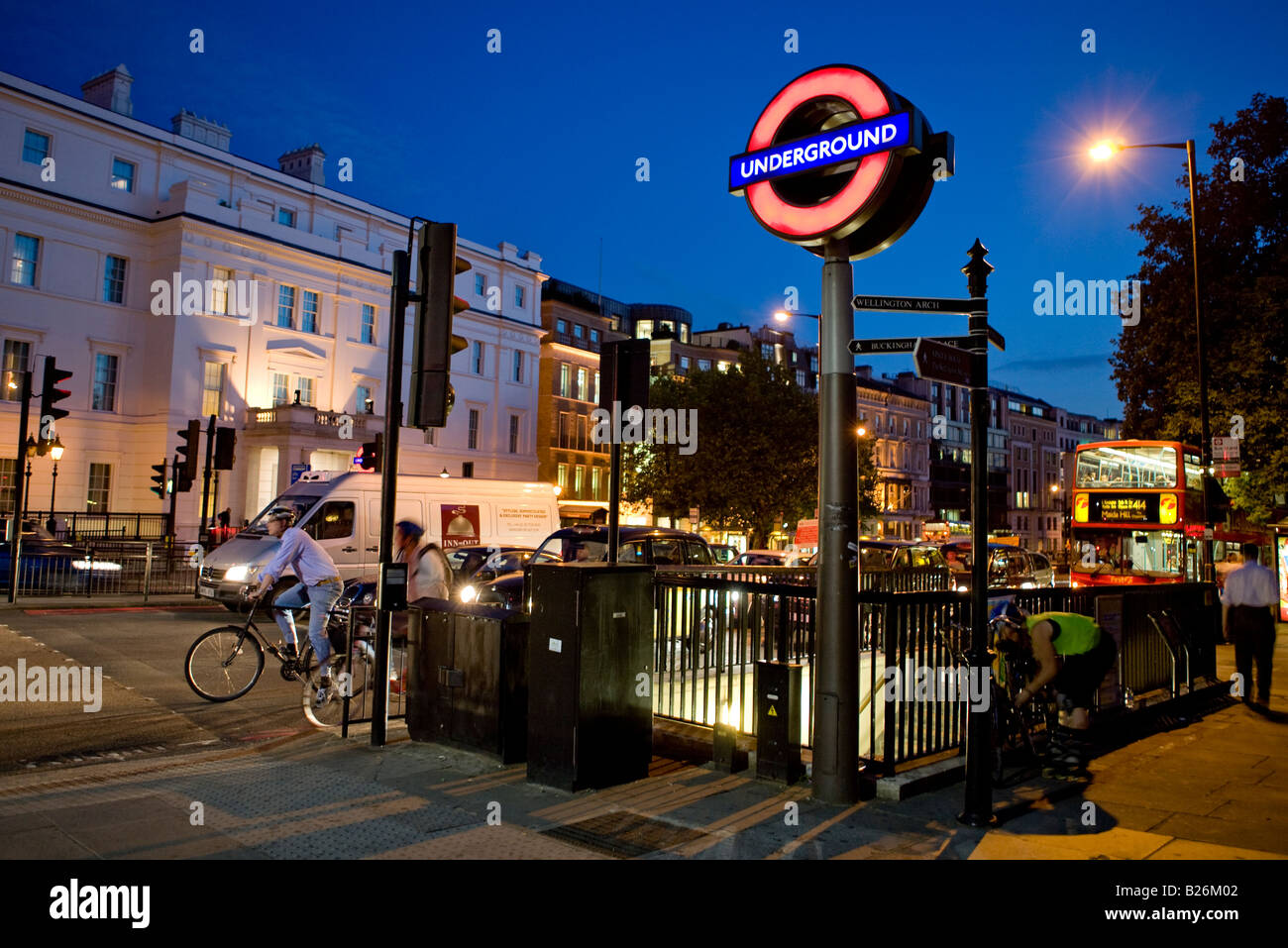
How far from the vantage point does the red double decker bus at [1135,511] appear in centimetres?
2222

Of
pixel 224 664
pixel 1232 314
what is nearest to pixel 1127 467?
pixel 1232 314

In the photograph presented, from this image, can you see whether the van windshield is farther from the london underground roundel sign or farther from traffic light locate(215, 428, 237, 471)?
the london underground roundel sign

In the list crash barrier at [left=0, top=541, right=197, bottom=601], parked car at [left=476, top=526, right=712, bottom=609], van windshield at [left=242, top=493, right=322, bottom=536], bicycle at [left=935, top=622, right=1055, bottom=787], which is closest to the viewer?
bicycle at [left=935, top=622, right=1055, bottom=787]

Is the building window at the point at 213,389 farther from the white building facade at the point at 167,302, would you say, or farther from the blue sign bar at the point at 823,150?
the blue sign bar at the point at 823,150

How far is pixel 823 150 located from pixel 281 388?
41.2 metres

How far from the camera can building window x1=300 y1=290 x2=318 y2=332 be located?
44.0 m

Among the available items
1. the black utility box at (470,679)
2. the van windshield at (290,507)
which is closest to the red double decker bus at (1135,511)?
the van windshield at (290,507)

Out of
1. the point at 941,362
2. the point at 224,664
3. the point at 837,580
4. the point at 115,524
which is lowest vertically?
the point at 224,664

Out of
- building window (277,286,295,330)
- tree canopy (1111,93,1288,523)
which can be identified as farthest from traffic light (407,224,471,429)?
building window (277,286,295,330)

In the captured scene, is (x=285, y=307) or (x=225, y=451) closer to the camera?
(x=225, y=451)

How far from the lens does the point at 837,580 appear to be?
6117 mm

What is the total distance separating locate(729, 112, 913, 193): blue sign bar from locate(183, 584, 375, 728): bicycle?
5.50 metres

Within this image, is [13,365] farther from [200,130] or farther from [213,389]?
[200,130]
